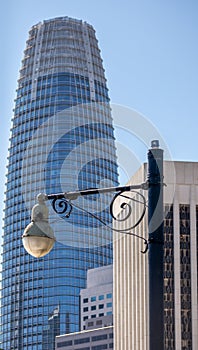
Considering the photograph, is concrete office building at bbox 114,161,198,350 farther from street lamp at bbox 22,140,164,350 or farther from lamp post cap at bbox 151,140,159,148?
street lamp at bbox 22,140,164,350

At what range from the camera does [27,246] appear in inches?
652

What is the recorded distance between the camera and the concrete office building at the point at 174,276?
137750mm

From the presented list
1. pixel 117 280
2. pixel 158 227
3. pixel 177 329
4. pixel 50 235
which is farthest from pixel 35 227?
pixel 117 280

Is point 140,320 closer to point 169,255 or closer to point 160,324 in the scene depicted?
point 169,255

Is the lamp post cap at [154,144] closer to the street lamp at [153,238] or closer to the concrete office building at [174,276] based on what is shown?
the street lamp at [153,238]

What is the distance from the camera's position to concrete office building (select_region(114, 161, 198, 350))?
137750 millimetres

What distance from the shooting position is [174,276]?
141m

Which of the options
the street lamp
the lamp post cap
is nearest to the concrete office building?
the lamp post cap

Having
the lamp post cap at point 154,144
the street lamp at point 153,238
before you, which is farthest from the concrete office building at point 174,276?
the street lamp at point 153,238

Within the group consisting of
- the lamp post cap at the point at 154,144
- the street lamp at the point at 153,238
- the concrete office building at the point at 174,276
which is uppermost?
the concrete office building at the point at 174,276

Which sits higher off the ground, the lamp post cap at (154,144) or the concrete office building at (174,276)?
the concrete office building at (174,276)

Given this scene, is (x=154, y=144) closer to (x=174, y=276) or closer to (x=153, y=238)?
(x=153, y=238)

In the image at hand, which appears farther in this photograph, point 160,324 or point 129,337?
point 129,337

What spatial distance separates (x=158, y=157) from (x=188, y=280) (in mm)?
125292
